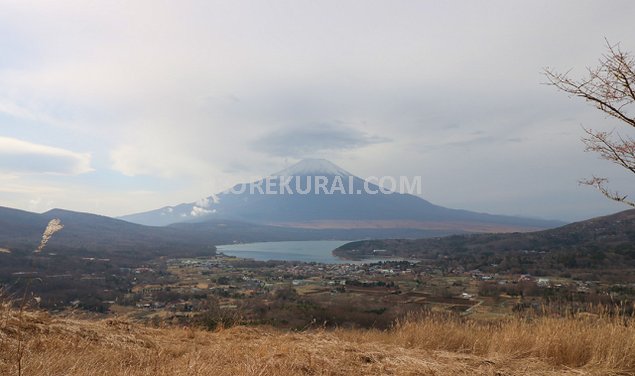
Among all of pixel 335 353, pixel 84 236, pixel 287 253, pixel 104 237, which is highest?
pixel 335 353

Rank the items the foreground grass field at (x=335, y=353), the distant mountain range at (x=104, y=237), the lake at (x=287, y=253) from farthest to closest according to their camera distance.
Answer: the lake at (x=287, y=253)
the distant mountain range at (x=104, y=237)
the foreground grass field at (x=335, y=353)

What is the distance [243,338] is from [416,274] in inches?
1706

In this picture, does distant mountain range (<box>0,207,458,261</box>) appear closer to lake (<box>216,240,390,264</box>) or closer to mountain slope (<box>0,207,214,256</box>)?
mountain slope (<box>0,207,214,256</box>)

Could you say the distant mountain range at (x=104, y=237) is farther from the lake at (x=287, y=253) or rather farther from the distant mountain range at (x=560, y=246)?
the distant mountain range at (x=560, y=246)

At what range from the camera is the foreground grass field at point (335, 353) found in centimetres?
417

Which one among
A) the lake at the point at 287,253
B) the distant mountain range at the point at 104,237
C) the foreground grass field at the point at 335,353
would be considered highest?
the foreground grass field at the point at 335,353

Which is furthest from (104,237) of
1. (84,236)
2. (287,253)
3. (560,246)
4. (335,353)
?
(335,353)

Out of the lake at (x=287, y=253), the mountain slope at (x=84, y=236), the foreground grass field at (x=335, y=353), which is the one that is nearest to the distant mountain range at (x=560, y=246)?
the lake at (x=287, y=253)

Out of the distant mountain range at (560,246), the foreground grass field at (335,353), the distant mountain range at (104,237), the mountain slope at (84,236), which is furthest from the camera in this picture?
the mountain slope at (84,236)

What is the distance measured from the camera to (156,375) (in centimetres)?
361

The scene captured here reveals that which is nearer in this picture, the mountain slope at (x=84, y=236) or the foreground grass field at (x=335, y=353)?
the foreground grass field at (x=335, y=353)

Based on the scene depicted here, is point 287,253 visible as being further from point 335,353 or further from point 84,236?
point 335,353

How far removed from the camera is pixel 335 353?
5.24 metres

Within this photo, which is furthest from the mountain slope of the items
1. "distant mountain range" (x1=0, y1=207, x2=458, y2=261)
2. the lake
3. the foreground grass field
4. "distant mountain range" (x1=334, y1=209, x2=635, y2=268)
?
the foreground grass field
